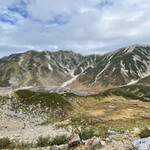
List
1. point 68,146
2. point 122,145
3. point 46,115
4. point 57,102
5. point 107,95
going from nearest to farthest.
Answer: point 122,145, point 68,146, point 46,115, point 57,102, point 107,95

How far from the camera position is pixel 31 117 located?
40.4 m

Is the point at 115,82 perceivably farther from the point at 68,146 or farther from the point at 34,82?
the point at 68,146

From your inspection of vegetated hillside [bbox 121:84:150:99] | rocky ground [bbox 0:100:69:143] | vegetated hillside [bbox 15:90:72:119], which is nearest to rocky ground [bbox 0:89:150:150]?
rocky ground [bbox 0:100:69:143]

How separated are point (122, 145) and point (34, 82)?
7381 inches

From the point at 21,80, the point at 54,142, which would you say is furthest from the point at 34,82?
the point at 54,142

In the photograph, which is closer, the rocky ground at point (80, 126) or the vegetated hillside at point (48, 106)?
the rocky ground at point (80, 126)

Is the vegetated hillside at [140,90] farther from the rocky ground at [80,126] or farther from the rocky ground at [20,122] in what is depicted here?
the rocky ground at [20,122]

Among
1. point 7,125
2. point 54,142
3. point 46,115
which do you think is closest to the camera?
point 54,142

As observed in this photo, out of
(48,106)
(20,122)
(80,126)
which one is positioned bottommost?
(20,122)

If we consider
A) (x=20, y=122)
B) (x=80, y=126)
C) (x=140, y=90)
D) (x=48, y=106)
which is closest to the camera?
(x=80, y=126)

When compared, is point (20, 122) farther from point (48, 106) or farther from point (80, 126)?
point (80, 126)

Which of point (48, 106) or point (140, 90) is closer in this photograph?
point (48, 106)

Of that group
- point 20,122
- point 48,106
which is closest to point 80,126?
point 20,122

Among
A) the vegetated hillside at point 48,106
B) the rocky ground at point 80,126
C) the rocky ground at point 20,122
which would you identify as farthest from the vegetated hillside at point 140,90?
the rocky ground at point 20,122
